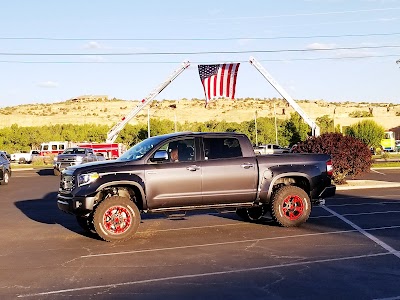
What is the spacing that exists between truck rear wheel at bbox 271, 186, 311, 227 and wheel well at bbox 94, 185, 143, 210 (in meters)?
2.83

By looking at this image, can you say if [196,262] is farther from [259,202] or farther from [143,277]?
[259,202]

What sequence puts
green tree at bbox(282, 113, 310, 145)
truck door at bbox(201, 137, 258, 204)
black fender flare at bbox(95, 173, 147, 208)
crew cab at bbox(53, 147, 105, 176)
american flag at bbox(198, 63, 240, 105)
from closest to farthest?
black fender flare at bbox(95, 173, 147, 208)
truck door at bbox(201, 137, 258, 204)
american flag at bbox(198, 63, 240, 105)
crew cab at bbox(53, 147, 105, 176)
green tree at bbox(282, 113, 310, 145)

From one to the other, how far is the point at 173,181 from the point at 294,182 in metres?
2.94

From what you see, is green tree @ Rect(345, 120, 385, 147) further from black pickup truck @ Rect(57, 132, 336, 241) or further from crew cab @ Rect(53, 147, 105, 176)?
black pickup truck @ Rect(57, 132, 336, 241)

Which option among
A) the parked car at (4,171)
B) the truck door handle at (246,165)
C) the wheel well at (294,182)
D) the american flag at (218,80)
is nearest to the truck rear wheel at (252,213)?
the wheel well at (294,182)

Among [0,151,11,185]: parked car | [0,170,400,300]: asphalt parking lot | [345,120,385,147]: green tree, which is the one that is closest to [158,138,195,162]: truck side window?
[0,170,400,300]: asphalt parking lot

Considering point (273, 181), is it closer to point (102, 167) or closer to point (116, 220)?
point (116, 220)

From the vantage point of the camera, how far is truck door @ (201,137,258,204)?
12438mm

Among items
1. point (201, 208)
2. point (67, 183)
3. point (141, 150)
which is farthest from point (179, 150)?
point (67, 183)

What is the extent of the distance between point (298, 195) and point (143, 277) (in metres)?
5.43

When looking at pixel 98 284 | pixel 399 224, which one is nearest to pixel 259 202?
pixel 399 224

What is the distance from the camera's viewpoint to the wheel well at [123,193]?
12148mm

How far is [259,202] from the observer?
12.9m

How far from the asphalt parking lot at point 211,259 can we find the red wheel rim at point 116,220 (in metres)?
0.32
